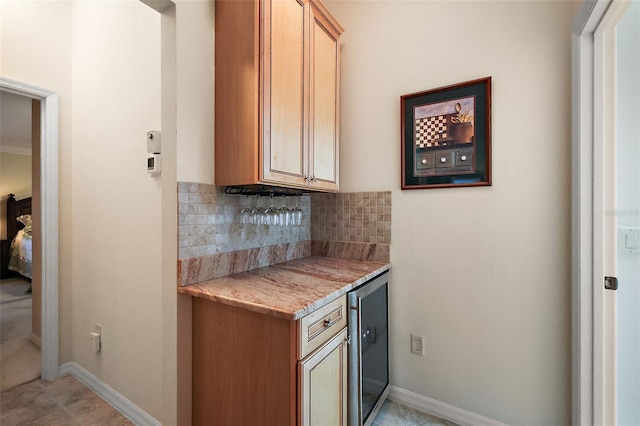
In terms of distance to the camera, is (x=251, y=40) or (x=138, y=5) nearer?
(x=251, y=40)

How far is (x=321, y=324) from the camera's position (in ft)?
3.61

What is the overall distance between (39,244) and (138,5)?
1.89 m

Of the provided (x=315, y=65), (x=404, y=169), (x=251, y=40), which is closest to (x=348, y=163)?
(x=404, y=169)

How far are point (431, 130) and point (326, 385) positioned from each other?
58.4 inches

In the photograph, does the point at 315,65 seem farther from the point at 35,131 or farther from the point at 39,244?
the point at 39,244

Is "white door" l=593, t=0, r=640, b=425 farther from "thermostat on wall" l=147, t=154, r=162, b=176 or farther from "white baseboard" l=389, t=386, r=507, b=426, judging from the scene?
"thermostat on wall" l=147, t=154, r=162, b=176

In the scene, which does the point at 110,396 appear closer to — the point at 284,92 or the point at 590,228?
the point at 284,92

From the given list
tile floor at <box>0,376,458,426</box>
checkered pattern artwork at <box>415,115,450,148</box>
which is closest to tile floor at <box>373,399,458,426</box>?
tile floor at <box>0,376,458,426</box>

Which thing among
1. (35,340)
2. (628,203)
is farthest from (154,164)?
(35,340)

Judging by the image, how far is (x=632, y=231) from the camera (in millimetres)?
1088

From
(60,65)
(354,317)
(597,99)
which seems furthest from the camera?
(60,65)

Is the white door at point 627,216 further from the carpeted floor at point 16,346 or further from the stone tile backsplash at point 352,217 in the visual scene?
the carpeted floor at point 16,346

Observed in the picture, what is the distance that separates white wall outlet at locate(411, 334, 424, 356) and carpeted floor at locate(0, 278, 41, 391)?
8.80ft

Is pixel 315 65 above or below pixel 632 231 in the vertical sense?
above
